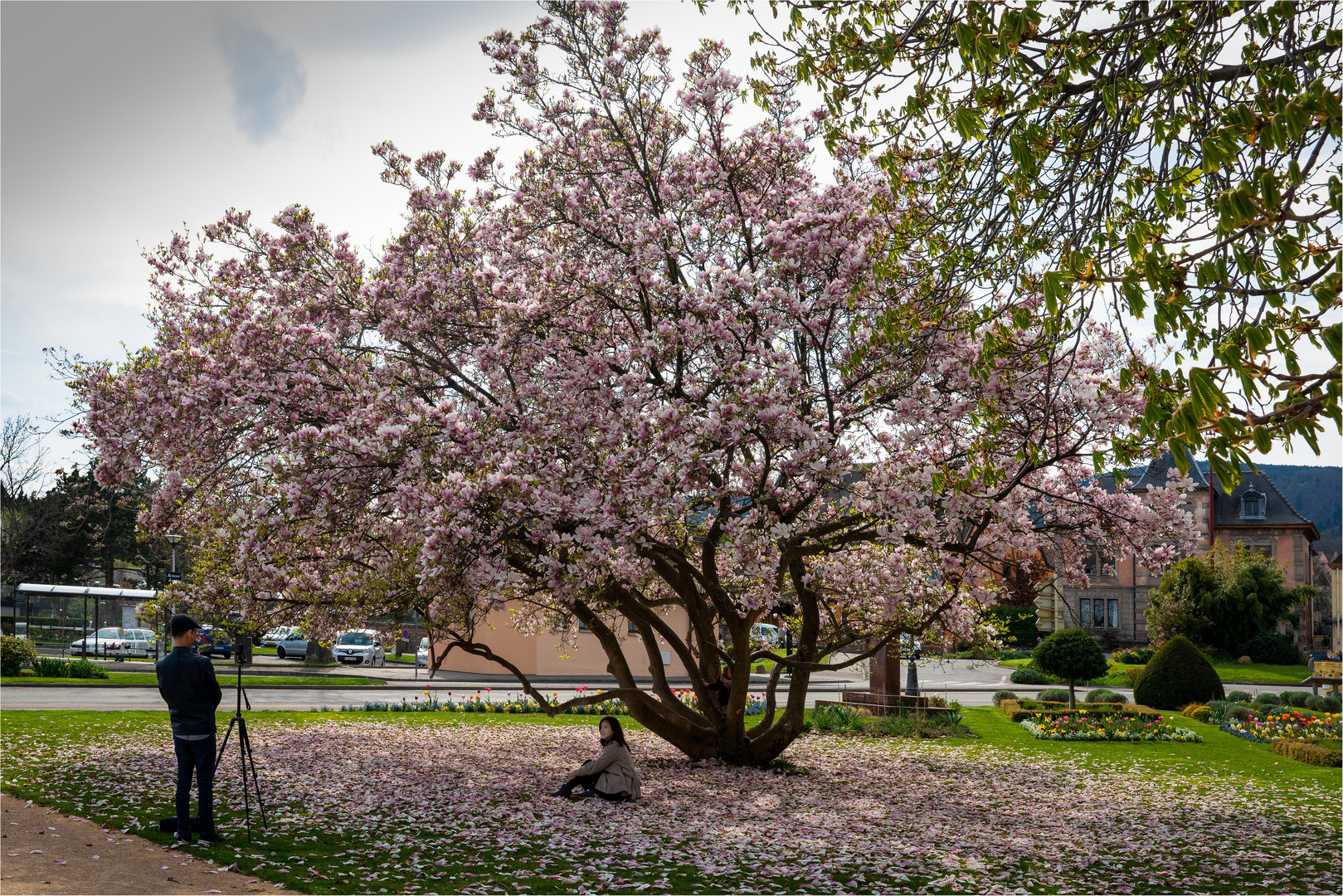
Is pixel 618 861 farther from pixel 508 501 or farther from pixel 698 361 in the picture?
pixel 698 361

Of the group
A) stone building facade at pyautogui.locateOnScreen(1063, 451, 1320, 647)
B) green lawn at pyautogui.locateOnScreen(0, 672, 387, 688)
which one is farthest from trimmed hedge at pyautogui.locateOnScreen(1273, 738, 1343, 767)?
stone building facade at pyautogui.locateOnScreen(1063, 451, 1320, 647)

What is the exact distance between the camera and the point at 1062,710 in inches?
967

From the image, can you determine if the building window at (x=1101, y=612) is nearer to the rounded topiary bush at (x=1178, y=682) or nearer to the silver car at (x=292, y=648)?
the rounded topiary bush at (x=1178, y=682)

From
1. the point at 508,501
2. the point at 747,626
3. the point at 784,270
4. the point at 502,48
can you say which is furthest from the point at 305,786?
the point at 502,48

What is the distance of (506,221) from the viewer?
42.2 ft

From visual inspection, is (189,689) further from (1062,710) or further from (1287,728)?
(1062,710)

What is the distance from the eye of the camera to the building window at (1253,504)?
6022 centimetres

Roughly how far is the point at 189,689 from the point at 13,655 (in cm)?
2288

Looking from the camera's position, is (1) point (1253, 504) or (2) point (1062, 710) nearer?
(2) point (1062, 710)

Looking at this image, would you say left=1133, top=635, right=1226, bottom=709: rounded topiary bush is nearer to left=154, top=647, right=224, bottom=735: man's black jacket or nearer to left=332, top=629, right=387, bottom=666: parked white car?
left=154, top=647, right=224, bottom=735: man's black jacket

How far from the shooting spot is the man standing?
841 centimetres

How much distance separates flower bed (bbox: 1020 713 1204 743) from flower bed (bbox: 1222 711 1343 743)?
135cm

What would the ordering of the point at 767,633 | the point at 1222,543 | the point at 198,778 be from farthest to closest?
the point at 1222,543
the point at 767,633
the point at 198,778

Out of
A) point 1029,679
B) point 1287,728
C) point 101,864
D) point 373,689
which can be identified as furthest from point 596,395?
point 1029,679
